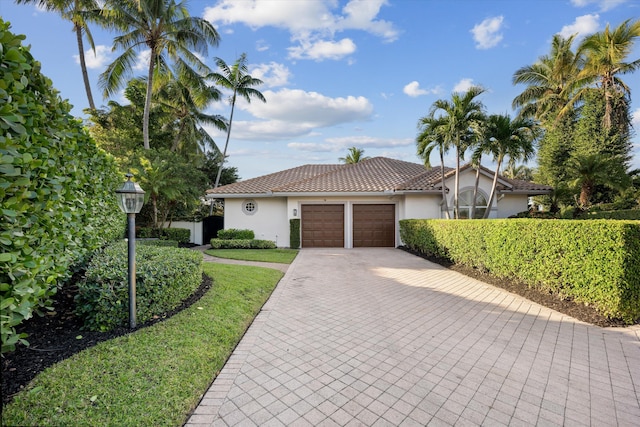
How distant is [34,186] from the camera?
2.83 meters

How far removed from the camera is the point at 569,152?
23156 mm

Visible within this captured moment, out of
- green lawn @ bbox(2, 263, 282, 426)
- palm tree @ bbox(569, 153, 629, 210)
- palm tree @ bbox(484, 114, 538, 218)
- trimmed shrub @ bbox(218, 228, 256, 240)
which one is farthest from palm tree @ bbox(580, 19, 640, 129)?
green lawn @ bbox(2, 263, 282, 426)

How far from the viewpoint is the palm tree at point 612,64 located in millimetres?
18547

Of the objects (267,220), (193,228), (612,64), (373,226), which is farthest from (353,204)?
(612,64)

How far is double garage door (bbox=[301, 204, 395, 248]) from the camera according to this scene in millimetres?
16266

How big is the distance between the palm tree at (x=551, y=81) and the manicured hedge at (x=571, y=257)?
2178 cm

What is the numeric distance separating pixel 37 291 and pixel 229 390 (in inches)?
86.2

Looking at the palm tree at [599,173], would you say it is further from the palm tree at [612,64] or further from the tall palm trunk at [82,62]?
the tall palm trunk at [82,62]

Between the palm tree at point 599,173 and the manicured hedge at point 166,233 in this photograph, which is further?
the palm tree at point 599,173

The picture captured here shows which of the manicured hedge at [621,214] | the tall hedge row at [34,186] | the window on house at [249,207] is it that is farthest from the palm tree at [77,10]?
the manicured hedge at [621,214]

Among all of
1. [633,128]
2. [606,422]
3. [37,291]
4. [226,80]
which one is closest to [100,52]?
[226,80]

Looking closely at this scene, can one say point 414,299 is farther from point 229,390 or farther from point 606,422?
point 229,390

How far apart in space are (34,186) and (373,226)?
584 inches

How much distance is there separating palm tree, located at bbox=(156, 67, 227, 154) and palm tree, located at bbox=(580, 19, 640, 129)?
92.1ft
